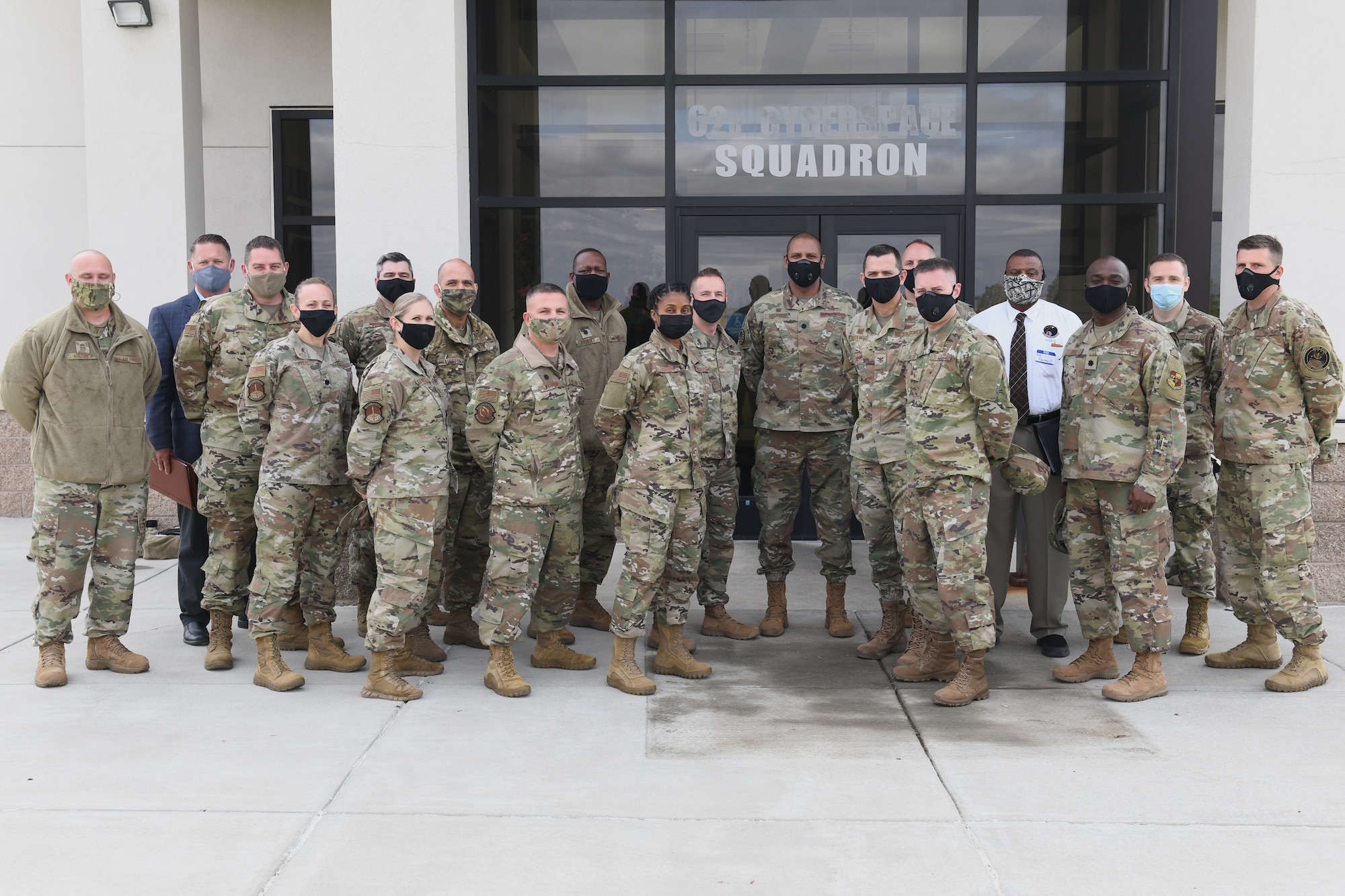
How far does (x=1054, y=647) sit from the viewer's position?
5871 millimetres

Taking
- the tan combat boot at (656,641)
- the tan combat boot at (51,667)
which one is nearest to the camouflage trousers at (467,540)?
the tan combat boot at (656,641)

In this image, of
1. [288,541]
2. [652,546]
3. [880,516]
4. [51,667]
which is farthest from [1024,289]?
[51,667]

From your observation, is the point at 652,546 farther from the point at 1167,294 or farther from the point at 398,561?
the point at 1167,294

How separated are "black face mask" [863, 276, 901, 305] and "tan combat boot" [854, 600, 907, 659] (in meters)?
1.59

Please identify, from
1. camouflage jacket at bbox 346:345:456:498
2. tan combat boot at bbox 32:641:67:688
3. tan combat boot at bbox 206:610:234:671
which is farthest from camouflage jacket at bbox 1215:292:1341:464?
tan combat boot at bbox 32:641:67:688

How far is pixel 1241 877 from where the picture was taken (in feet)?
10.8

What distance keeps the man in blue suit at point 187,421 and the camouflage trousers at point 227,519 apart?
510mm

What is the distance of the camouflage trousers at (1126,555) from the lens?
508 centimetres

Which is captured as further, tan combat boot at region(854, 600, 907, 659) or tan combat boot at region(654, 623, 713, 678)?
tan combat boot at region(854, 600, 907, 659)

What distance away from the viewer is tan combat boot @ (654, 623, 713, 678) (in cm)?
543

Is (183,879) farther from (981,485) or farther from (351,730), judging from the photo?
(981,485)

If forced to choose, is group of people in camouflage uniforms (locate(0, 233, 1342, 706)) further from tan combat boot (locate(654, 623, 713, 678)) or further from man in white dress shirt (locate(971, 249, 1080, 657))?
man in white dress shirt (locate(971, 249, 1080, 657))

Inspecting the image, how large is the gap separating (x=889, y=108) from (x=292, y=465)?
5067mm

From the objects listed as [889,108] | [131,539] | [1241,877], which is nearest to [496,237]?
[889,108]
